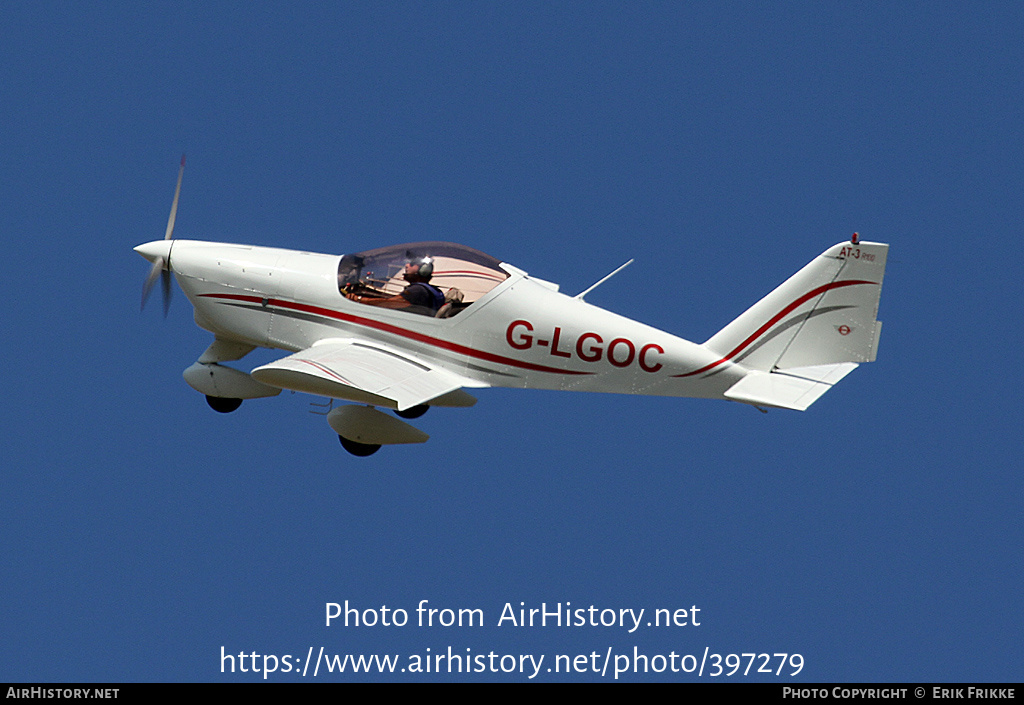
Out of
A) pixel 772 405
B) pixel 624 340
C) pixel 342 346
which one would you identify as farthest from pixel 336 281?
pixel 772 405

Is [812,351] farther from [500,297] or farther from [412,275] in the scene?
[412,275]

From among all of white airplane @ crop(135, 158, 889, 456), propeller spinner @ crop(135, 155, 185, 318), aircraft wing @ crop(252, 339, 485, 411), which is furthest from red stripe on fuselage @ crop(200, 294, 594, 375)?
propeller spinner @ crop(135, 155, 185, 318)

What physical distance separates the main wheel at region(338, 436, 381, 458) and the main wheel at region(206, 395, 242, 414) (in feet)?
4.50

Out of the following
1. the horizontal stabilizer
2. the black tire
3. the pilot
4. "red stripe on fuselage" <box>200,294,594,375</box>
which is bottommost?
the black tire

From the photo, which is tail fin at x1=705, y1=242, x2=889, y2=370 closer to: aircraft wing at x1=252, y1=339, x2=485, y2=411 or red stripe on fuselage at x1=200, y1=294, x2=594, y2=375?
red stripe on fuselage at x1=200, y1=294, x2=594, y2=375

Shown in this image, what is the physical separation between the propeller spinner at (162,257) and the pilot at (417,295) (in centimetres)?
184

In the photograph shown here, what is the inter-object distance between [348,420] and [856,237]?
179 inches

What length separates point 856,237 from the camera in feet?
34.3

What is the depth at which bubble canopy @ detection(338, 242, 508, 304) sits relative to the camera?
1127 cm

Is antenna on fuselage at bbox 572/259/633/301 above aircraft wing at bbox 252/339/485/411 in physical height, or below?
above

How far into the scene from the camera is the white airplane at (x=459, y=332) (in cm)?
1055

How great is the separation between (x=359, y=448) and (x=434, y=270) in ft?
5.65

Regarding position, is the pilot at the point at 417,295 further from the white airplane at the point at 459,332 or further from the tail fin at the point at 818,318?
the tail fin at the point at 818,318

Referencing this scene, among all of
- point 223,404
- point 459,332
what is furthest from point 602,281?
point 223,404
